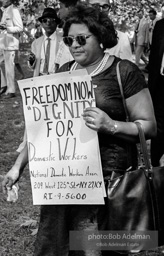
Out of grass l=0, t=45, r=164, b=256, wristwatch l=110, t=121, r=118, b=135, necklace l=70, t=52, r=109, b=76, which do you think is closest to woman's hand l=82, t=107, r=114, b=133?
wristwatch l=110, t=121, r=118, b=135

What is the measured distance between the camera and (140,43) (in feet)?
51.8

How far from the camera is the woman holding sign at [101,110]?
3059 millimetres

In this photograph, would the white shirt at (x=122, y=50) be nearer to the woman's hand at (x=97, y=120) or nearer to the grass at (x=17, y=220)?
the grass at (x=17, y=220)

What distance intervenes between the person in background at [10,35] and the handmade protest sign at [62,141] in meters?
7.99

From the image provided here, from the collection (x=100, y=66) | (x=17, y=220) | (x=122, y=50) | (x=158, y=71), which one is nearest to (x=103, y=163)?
(x=100, y=66)

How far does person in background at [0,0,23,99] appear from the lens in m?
10.9

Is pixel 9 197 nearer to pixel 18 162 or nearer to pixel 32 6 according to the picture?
pixel 18 162

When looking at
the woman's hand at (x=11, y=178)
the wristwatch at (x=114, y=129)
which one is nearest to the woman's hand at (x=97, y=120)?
the wristwatch at (x=114, y=129)

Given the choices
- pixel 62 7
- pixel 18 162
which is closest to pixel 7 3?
pixel 62 7

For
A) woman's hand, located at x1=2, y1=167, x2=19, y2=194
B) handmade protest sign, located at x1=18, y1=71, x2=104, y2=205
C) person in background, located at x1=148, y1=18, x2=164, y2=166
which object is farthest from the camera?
person in background, located at x1=148, y1=18, x2=164, y2=166

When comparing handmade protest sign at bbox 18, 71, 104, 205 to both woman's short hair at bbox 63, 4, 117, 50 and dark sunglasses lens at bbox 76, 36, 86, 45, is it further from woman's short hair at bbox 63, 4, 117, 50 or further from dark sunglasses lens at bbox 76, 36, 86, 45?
woman's short hair at bbox 63, 4, 117, 50

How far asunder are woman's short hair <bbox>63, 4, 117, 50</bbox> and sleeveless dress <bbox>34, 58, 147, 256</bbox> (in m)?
0.15

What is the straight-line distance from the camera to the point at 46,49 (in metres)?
7.28

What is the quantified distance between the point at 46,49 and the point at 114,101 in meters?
4.32
